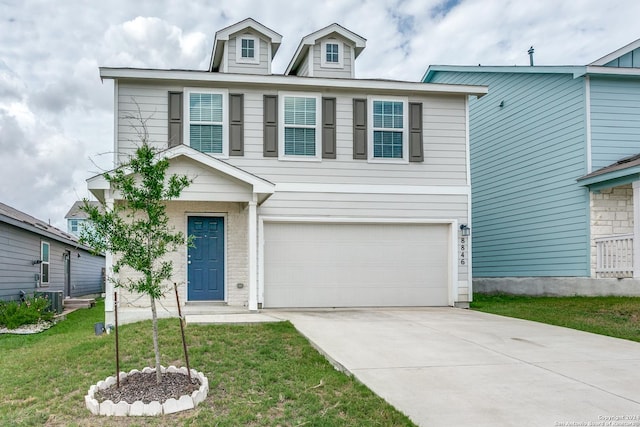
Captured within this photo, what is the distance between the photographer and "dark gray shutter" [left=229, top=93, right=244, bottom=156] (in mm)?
11336

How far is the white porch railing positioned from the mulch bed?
9.29 m

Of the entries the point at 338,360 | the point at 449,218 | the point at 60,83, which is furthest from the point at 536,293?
the point at 60,83

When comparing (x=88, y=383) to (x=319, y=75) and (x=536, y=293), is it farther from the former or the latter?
(x=536, y=293)

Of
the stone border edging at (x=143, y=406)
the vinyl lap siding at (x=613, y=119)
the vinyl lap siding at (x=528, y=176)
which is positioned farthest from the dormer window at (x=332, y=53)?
the stone border edging at (x=143, y=406)

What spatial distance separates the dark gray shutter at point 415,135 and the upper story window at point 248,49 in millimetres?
3650

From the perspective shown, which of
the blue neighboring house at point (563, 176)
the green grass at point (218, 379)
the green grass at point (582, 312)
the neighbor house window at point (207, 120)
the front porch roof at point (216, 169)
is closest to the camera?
the green grass at point (218, 379)

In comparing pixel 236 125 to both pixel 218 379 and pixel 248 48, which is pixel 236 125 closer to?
pixel 248 48

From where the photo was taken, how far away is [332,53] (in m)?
12.7

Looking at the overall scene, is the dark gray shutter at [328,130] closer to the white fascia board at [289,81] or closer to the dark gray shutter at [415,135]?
the white fascia board at [289,81]

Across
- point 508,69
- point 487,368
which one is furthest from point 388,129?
point 487,368

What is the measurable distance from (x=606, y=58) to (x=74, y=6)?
11.7 meters

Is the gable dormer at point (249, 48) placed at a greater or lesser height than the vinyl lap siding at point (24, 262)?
greater

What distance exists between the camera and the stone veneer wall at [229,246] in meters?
11.0

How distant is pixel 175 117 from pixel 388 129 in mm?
4492
